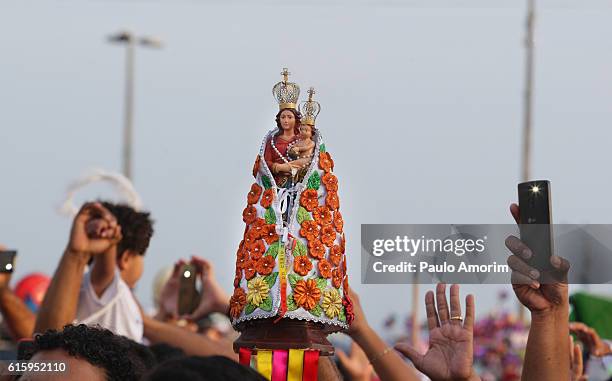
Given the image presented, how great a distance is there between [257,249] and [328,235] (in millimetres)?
226

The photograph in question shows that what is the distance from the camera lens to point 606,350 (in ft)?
18.6

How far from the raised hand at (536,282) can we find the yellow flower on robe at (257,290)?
77 centimetres

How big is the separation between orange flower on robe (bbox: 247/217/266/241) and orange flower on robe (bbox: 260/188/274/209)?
5 cm

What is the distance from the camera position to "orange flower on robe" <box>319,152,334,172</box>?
3764 mm

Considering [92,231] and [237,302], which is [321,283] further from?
[92,231]

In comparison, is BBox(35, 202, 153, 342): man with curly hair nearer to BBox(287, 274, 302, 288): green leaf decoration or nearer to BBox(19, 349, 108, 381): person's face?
BBox(287, 274, 302, 288): green leaf decoration

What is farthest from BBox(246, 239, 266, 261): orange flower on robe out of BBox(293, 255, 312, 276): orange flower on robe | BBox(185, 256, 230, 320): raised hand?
BBox(185, 256, 230, 320): raised hand

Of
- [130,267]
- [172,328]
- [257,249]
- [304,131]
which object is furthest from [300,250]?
[130,267]

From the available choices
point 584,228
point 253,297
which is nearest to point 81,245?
point 253,297

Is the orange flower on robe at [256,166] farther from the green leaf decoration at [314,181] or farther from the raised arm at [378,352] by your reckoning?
the raised arm at [378,352]

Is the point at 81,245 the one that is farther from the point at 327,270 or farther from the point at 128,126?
the point at 128,126

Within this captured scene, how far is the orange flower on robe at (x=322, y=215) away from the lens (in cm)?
377

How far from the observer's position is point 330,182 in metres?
3.79

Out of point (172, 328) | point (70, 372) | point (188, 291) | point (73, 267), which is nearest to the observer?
point (70, 372)
